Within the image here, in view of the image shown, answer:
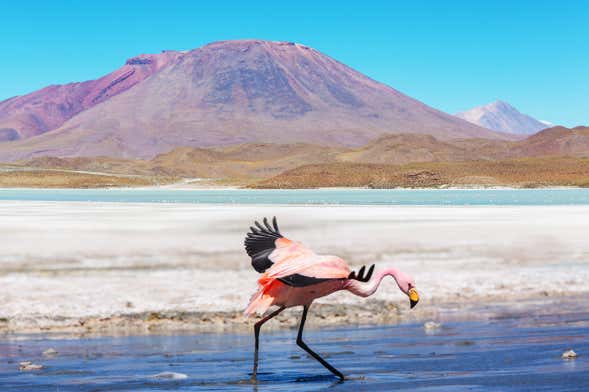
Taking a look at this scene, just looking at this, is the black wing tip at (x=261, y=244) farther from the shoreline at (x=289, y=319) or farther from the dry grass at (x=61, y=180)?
the dry grass at (x=61, y=180)

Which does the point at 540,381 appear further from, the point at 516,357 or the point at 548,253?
the point at 548,253

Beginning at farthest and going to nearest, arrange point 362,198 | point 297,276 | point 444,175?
point 444,175 < point 362,198 < point 297,276

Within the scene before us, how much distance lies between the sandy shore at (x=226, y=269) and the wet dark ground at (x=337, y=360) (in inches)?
52.9

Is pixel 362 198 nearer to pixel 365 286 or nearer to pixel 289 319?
pixel 289 319

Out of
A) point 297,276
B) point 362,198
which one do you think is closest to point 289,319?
point 297,276

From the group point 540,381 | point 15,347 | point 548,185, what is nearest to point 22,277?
point 15,347

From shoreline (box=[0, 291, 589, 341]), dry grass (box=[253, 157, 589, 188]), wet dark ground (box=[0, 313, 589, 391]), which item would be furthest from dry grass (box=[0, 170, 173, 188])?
wet dark ground (box=[0, 313, 589, 391])

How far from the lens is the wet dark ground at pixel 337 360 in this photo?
363 inches

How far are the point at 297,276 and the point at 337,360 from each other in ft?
9.03

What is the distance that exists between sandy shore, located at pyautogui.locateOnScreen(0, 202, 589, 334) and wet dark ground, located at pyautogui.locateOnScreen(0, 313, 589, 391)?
4.41 feet

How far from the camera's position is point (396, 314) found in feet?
48.1

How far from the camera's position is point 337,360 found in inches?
427

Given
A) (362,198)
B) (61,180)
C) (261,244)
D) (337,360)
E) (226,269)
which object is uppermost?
(61,180)

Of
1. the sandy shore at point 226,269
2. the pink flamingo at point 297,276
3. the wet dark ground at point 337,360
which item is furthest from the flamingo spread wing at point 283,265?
the sandy shore at point 226,269
